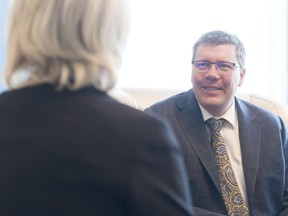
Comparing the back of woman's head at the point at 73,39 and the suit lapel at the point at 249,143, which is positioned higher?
the back of woman's head at the point at 73,39

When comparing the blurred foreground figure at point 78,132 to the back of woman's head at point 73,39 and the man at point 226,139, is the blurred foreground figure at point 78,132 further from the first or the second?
the man at point 226,139

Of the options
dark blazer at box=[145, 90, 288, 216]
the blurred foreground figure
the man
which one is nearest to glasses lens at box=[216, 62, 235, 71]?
the man

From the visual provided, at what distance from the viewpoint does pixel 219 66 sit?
2.21m

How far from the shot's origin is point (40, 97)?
0.98 m

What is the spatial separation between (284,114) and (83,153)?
5.67 ft

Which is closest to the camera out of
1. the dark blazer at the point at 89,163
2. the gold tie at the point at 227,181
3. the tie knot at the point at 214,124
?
the dark blazer at the point at 89,163

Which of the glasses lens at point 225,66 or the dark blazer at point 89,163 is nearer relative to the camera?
the dark blazer at point 89,163

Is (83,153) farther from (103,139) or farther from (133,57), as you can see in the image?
(133,57)

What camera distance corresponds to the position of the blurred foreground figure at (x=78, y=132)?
0.93 metres

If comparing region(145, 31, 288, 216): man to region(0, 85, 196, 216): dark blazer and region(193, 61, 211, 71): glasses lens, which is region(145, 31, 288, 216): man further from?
region(0, 85, 196, 216): dark blazer

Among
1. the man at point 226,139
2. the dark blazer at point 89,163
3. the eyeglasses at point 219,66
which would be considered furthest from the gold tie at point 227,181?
the dark blazer at point 89,163

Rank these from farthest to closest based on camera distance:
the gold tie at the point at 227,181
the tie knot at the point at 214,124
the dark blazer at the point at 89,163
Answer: the tie knot at the point at 214,124 < the gold tie at the point at 227,181 < the dark blazer at the point at 89,163

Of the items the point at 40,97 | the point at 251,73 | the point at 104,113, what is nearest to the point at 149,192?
the point at 104,113

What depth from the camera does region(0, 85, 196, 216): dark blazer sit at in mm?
922
